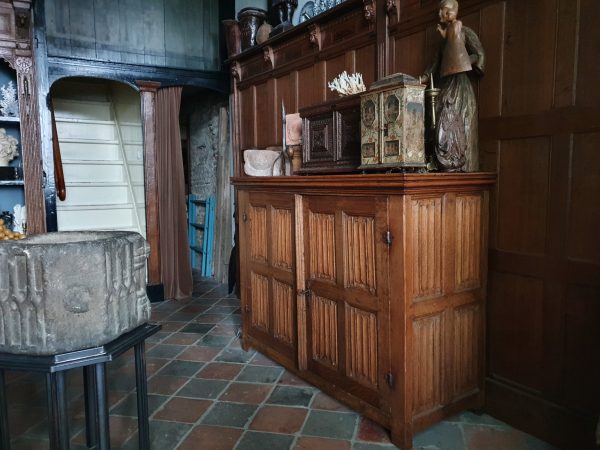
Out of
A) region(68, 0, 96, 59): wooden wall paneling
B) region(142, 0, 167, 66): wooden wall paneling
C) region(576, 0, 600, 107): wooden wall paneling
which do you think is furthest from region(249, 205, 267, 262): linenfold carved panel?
region(68, 0, 96, 59): wooden wall paneling

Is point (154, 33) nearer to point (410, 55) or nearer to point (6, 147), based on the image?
point (6, 147)

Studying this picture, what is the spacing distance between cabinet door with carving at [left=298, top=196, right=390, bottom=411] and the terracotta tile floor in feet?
0.69

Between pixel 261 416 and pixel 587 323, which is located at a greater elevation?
pixel 587 323

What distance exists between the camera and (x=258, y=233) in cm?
334

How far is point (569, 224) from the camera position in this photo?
2.19 meters

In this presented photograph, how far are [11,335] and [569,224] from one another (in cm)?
243

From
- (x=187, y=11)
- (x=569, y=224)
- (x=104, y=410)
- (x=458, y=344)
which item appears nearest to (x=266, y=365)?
(x=458, y=344)

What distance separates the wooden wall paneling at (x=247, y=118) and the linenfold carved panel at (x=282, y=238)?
172cm

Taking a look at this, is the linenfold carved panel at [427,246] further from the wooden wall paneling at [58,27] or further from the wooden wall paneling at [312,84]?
the wooden wall paneling at [58,27]

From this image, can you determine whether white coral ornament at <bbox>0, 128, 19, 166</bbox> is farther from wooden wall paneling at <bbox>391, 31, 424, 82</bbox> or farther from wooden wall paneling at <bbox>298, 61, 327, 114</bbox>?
wooden wall paneling at <bbox>391, 31, 424, 82</bbox>

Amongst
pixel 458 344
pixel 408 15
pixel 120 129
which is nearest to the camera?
pixel 458 344

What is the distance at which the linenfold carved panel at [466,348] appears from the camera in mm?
2459

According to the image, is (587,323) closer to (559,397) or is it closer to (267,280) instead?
(559,397)

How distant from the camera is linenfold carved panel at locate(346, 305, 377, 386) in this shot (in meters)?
2.38
